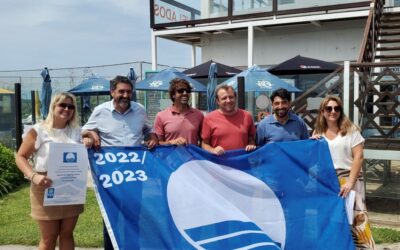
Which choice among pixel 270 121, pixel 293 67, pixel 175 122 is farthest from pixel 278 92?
pixel 293 67

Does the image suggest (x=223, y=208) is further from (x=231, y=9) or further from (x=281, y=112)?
(x=231, y=9)

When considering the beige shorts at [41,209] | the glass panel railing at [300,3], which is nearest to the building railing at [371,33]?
the glass panel railing at [300,3]

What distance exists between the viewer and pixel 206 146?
4414mm

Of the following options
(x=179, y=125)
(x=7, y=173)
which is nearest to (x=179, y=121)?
(x=179, y=125)

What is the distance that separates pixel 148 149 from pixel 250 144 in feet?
3.32

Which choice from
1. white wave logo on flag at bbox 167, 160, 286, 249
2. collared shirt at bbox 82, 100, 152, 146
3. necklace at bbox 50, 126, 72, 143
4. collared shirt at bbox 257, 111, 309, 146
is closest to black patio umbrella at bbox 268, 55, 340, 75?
collared shirt at bbox 257, 111, 309, 146

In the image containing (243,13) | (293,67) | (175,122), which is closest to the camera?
(175,122)

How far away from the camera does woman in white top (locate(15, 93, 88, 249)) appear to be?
12.6 ft

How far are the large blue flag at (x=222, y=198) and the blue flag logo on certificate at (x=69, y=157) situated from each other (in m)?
0.30

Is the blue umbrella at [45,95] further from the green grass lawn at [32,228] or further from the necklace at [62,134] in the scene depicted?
the necklace at [62,134]

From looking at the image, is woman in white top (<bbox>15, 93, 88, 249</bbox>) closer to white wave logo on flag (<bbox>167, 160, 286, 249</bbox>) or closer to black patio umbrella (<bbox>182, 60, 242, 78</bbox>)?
white wave logo on flag (<bbox>167, 160, 286, 249</bbox>)

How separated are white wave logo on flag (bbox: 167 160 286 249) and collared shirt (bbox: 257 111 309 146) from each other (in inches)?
17.4

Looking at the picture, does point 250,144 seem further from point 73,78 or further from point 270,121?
point 73,78

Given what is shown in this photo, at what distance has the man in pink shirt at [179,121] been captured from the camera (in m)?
4.37
